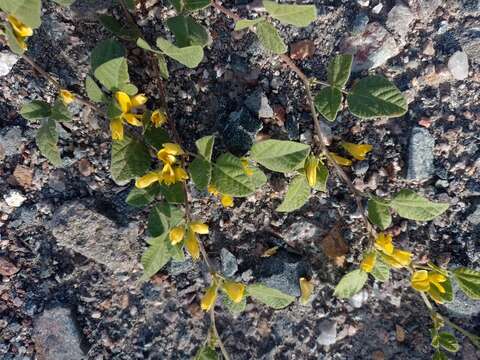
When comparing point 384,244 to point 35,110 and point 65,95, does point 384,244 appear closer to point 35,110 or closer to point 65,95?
point 65,95

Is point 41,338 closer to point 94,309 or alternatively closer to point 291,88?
point 94,309

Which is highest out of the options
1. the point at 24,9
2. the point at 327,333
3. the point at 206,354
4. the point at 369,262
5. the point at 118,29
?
the point at 24,9

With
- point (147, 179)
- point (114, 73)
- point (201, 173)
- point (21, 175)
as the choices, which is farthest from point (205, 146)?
point (21, 175)

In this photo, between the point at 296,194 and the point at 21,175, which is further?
the point at 21,175

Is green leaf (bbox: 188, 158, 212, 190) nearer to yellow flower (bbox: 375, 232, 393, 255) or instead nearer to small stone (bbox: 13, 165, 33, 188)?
yellow flower (bbox: 375, 232, 393, 255)

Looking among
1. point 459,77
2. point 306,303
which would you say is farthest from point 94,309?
point 459,77

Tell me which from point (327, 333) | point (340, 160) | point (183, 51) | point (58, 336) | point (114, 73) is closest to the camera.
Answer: point (183, 51)

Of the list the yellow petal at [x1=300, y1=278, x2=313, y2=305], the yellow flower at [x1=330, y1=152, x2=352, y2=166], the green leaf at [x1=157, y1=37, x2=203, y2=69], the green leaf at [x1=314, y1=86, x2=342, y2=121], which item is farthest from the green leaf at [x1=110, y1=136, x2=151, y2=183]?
the yellow petal at [x1=300, y1=278, x2=313, y2=305]

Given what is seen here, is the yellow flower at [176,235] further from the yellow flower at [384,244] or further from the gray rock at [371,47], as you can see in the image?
the gray rock at [371,47]
